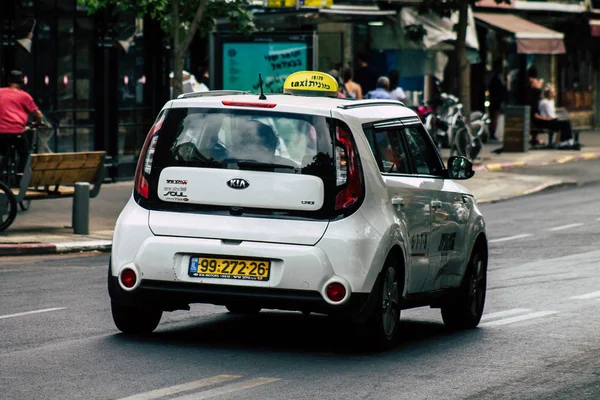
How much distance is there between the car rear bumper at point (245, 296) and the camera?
894 centimetres

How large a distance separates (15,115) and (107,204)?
3075 mm

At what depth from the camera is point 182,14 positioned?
21.4m

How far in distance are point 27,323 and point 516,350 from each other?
3.33 meters

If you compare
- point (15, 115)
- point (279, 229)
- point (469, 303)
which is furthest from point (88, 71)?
point (279, 229)

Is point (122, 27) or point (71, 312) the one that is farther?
point (122, 27)

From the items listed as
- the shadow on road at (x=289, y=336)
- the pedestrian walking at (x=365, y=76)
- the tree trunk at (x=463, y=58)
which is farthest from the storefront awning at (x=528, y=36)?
the shadow on road at (x=289, y=336)

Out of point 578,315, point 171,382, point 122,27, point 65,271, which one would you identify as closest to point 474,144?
point 122,27

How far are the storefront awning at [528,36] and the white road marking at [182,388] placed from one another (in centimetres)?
3048

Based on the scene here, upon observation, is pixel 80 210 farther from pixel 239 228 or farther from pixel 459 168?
pixel 239 228

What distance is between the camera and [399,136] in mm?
10039

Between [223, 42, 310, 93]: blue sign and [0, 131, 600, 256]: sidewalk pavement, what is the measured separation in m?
2.51

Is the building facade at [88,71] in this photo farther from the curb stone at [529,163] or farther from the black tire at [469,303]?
the black tire at [469,303]

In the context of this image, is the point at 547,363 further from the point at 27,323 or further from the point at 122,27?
the point at 122,27

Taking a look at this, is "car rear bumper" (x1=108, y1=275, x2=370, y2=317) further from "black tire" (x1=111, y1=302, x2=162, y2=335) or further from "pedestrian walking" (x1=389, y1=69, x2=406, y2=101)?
"pedestrian walking" (x1=389, y1=69, x2=406, y2=101)
